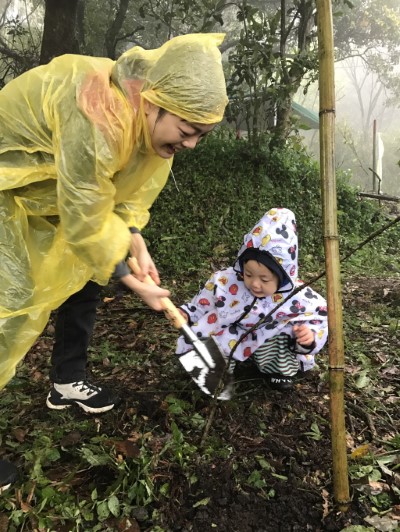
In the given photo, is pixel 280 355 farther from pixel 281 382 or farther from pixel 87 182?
pixel 87 182

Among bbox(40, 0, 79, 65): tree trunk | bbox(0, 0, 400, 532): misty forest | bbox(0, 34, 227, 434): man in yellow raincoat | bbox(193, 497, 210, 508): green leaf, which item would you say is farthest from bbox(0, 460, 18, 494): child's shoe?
bbox(40, 0, 79, 65): tree trunk

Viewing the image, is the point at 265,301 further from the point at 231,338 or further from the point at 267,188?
the point at 267,188

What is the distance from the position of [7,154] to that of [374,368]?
98.5 inches

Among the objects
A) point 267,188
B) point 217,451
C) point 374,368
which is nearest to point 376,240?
point 267,188

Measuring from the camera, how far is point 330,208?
1.60 meters

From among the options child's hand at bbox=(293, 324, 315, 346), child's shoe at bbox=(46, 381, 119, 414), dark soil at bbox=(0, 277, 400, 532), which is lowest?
dark soil at bbox=(0, 277, 400, 532)

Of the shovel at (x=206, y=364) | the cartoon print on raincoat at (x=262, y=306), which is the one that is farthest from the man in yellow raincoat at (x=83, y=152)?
the cartoon print on raincoat at (x=262, y=306)

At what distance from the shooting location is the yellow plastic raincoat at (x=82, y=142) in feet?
5.14

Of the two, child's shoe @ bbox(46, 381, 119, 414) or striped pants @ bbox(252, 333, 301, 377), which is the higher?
striped pants @ bbox(252, 333, 301, 377)

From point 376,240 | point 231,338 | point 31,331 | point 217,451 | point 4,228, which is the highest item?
→ point 4,228

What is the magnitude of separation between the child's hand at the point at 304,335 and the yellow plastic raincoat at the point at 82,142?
115 centimetres

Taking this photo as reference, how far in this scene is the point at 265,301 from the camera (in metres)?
2.55

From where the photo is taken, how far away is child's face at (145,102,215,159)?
5.37 ft

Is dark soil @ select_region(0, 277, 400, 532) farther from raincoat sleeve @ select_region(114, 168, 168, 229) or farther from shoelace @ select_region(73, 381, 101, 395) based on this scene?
raincoat sleeve @ select_region(114, 168, 168, 229)
